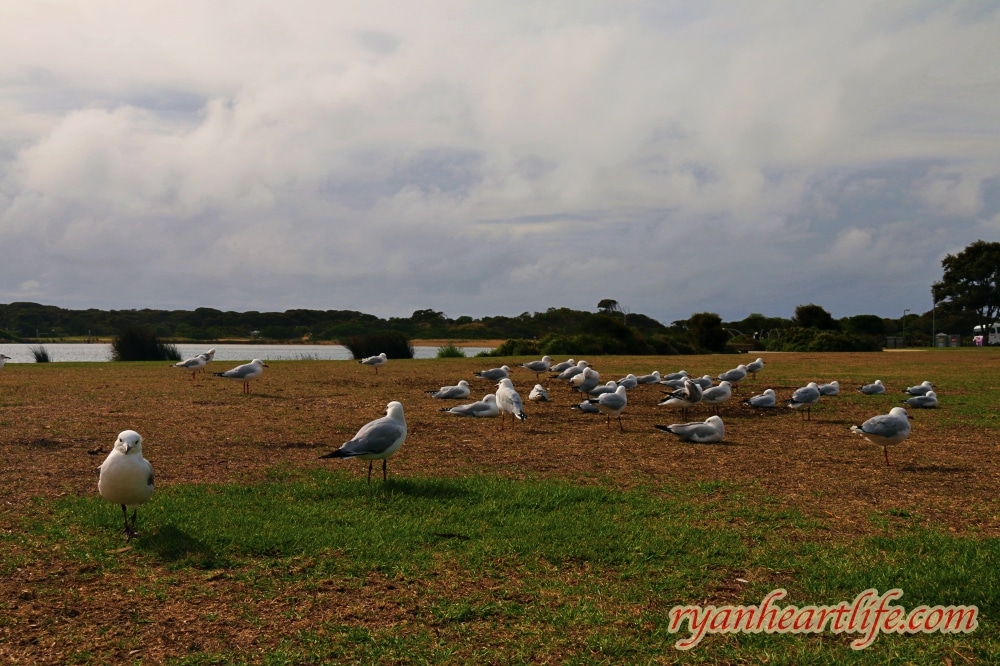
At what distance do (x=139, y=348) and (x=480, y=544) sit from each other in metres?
34.5

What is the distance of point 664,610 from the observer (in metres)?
5.20

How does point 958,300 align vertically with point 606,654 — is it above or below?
above

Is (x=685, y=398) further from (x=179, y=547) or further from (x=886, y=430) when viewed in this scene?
(x=179, y=547)

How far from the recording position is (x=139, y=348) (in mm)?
36812

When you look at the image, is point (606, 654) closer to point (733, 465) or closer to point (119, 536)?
point (119, 536)

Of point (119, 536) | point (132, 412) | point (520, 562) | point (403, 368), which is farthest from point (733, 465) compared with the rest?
point (403, 368)

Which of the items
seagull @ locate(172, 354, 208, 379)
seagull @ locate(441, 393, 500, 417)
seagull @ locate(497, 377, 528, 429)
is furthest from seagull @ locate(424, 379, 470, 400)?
seagull @ locate(172, 354, 208, 379)

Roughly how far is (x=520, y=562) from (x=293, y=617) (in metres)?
1.83

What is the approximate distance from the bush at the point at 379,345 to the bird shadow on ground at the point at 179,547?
104 ft

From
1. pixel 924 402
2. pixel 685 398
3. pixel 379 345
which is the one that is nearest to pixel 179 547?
pixel 685 398

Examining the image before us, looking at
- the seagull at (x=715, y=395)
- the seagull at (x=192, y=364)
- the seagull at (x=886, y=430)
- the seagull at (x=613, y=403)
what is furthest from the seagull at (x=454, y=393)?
the seagull at (x=886, y=430)

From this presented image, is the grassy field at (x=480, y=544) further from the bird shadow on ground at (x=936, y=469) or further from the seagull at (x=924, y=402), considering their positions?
the seagull at (x=924, y=402)

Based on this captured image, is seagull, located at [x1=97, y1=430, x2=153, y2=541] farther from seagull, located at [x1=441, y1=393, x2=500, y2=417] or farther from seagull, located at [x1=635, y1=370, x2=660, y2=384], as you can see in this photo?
seagull, located at [x1=635, y1=370, x2=660, y2=384]

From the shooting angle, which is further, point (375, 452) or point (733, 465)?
point (733, 465)
